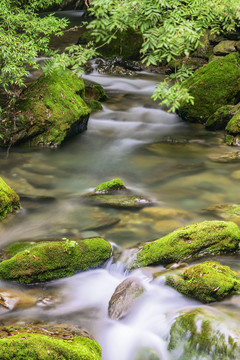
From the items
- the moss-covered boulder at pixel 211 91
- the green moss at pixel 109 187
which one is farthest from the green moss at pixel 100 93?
the green moss at pixel 109 187

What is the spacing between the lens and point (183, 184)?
8.68 meters

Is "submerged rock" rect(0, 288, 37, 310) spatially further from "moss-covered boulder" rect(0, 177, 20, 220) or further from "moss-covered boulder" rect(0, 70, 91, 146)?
"moss-covered boulder" rect(0, 70, 91, 146)

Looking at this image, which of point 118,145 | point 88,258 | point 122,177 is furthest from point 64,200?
point 118,145

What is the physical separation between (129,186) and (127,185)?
3.3 inches

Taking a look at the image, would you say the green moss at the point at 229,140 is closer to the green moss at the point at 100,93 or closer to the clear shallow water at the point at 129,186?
the clear shallow water at the point at 129,186

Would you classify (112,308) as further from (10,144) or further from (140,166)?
(10,144)

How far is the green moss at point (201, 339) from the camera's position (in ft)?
12.2

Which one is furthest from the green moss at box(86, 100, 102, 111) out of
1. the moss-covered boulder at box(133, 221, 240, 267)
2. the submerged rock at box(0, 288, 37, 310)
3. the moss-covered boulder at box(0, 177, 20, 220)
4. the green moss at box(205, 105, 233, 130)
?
the submerged rock at box(0, 288, 37, 310)

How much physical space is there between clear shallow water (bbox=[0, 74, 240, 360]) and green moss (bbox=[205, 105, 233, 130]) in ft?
1.25

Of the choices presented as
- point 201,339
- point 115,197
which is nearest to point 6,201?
point 115,197

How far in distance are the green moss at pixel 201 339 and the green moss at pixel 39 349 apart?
855 mm

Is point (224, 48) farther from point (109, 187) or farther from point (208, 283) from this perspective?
point (208, 283)

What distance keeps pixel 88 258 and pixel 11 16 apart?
275 inches

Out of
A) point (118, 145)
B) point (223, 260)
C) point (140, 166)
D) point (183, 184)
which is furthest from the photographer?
point (118, 145)
